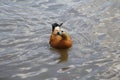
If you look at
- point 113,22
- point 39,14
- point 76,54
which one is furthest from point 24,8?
point 76,54

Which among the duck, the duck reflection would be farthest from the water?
the duck

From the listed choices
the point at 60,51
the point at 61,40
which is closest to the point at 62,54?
the point at 60,51

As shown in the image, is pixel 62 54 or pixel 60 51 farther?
pixel 60 51

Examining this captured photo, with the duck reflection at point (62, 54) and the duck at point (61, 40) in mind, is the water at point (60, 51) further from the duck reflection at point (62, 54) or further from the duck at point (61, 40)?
the duck at point (61, 40)

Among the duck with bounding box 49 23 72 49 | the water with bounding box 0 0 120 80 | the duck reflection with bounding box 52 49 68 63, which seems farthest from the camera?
the duck with bounding box 49 23 72 49

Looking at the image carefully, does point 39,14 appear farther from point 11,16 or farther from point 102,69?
point 102,69

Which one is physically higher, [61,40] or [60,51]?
[61,40]

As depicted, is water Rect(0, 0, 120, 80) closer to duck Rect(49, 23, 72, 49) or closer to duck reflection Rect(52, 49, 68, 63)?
duck reflection Rect(52, 49, 68, 63)

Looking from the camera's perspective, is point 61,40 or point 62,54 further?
point 61,40

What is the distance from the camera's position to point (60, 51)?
9.91m

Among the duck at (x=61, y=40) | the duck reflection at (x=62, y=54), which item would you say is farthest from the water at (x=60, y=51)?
the duck at (x=61, y=40)

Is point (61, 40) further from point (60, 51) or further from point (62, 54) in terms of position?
point (62, 54)

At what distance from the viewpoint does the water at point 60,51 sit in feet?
27.8

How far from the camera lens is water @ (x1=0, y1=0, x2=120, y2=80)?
8461mm
